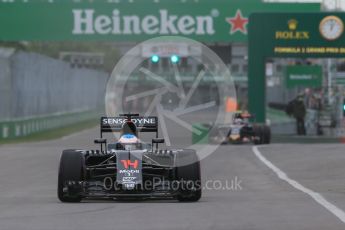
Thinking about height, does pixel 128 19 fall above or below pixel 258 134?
above

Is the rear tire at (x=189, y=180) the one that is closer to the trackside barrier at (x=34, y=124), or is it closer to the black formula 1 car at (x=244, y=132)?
the black formula 1 car at (x=244, y=132)

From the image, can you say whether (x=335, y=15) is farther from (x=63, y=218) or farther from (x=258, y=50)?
(x=63, y=218)

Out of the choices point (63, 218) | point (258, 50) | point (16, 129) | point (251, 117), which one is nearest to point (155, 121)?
point (63, 218)

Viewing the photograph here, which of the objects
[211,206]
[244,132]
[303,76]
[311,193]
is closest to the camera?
[211,206]

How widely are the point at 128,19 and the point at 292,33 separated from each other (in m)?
6.84

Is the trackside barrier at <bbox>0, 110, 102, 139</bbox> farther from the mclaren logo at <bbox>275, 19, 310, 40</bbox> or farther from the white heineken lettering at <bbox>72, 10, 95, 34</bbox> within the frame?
A: the mclaren logo at <bbox>275, 19, 310, 40</bbox>

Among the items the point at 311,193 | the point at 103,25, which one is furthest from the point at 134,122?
the point at 103,25

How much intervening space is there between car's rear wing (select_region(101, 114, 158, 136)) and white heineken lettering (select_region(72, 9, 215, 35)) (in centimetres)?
2471

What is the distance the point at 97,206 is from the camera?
13.3 meters

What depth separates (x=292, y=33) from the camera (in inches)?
1446

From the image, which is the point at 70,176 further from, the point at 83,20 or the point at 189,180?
the point at 83,20

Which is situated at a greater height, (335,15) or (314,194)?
(335,15)

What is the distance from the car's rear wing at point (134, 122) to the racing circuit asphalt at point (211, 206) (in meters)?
1.26

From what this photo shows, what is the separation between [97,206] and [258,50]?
24.1 m
